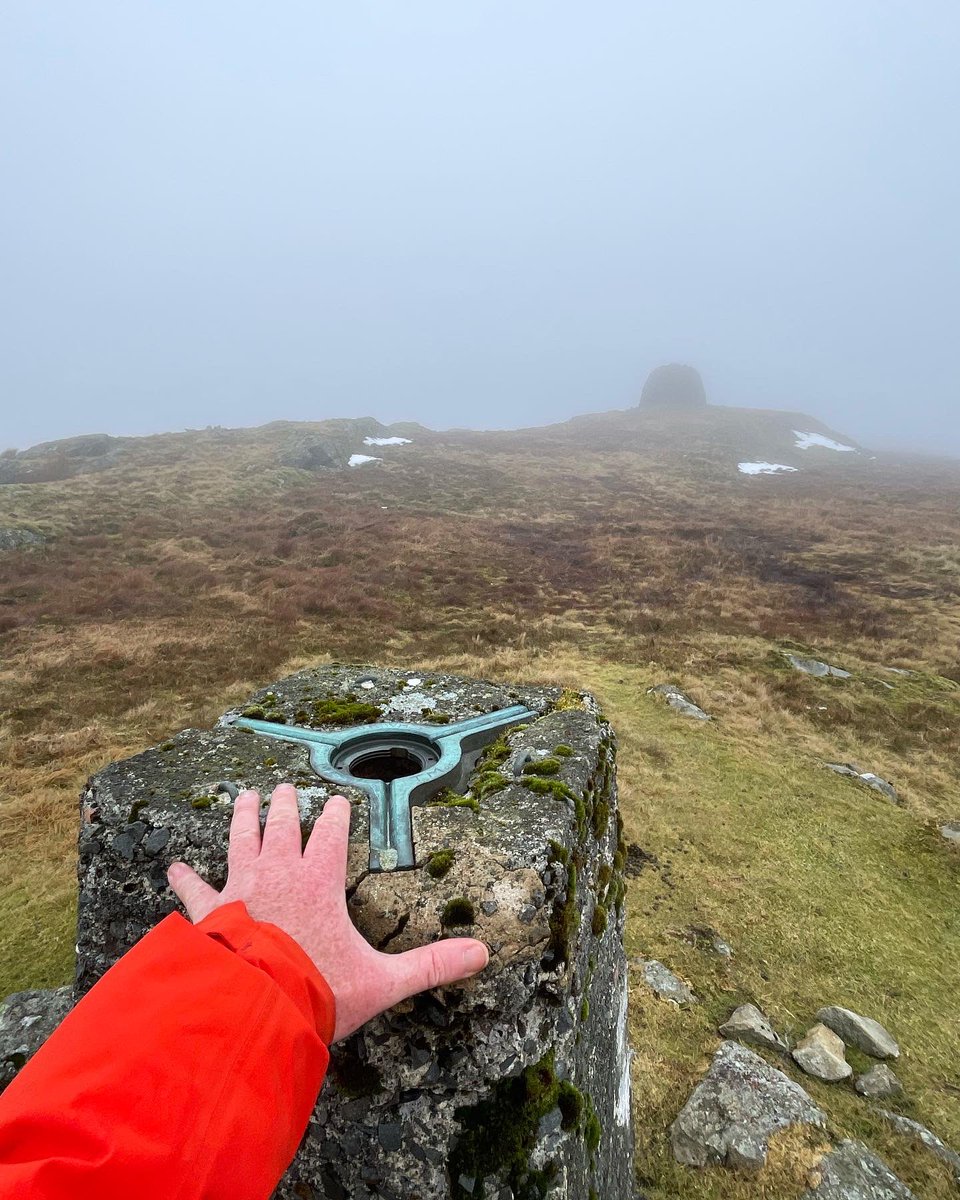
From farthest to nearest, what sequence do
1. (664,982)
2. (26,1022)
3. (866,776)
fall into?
(866,776)
(664,982)
(26,1022)

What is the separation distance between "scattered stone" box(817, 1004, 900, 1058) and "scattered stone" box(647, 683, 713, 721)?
21.2 ft

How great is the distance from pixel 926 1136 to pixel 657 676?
9.48m

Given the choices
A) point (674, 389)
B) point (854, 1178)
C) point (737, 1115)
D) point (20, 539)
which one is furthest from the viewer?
point (674, 389)

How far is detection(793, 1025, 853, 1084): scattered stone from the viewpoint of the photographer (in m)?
4.86

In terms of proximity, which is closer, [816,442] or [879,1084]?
[879,1084]

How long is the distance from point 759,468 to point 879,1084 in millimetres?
59184

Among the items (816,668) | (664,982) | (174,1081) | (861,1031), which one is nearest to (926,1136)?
(861,1031)

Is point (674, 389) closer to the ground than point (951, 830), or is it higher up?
higher up

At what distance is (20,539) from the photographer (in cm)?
2102

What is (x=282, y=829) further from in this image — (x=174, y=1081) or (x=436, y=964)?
(x=174, y=1081)

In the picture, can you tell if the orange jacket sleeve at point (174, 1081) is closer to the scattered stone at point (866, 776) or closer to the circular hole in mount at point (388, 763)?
the circular hole in mount at point (388, 763)

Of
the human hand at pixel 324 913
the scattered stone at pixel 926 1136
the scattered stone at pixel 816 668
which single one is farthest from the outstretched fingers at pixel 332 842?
the scattered stone at pixel 816 668

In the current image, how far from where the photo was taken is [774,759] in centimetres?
1030

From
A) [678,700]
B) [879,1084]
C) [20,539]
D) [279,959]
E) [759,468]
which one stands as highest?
[279,959]
